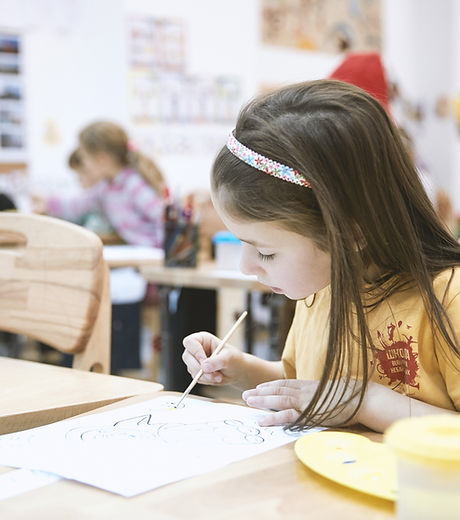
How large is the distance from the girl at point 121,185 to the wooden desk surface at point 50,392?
94.2 inches

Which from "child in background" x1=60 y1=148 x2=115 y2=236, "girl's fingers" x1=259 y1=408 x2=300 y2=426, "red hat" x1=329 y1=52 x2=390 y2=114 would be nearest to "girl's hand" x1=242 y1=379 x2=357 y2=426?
"girl's fingers" x1=259 y1=408 x2=300 y2=426

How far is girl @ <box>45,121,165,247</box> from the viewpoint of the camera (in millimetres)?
3465

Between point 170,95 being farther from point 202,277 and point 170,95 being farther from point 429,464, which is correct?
point 429,464

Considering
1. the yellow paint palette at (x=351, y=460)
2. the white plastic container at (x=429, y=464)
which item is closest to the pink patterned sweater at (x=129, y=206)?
the yellow paint palette at (x=351, y=460)

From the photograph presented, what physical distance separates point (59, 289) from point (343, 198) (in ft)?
1.76

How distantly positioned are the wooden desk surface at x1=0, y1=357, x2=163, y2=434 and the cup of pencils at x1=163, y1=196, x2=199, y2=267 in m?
1.36

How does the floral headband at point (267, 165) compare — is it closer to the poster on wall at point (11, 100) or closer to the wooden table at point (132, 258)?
the wooden table at point (132, 258)

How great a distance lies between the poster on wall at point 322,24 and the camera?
5196 mm

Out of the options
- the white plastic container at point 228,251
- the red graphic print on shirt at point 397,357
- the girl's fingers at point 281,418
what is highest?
the red graphic print on shirt at point 397,357

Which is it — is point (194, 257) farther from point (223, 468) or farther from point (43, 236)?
point (223, 468)

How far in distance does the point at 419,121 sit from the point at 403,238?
5675mm

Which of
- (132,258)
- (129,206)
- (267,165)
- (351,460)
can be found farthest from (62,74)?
(351,460)

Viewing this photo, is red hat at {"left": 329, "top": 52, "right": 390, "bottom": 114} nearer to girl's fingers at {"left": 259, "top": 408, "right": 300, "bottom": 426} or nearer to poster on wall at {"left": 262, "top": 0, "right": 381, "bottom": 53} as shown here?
girl's fingers at {"left": 259, "top": 408, "right": 300, "bottom": 426}

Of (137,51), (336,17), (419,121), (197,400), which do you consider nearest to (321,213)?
(197,400)
